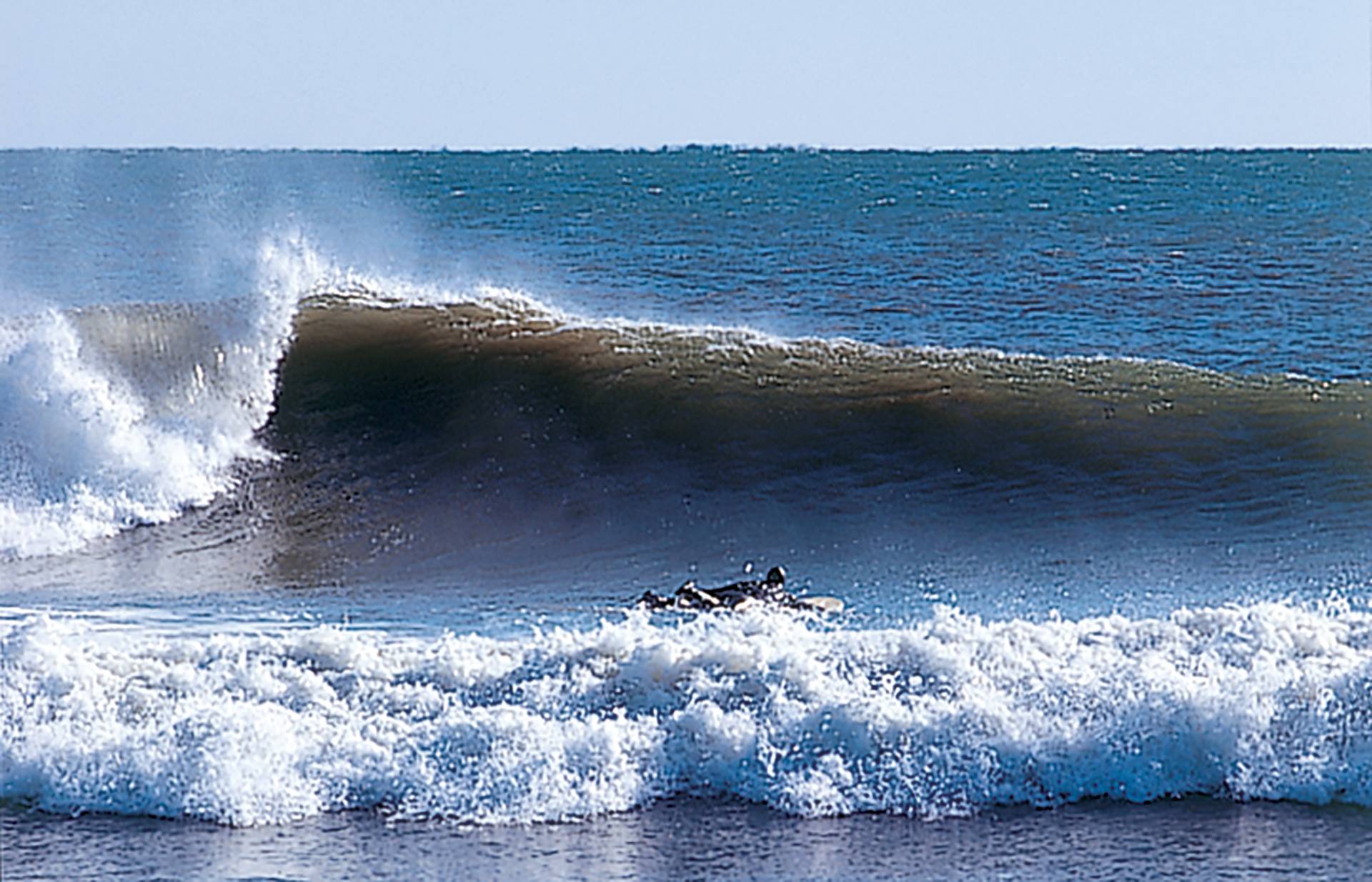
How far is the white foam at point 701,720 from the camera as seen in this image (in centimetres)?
656

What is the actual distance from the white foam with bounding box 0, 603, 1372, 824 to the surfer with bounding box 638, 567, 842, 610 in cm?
146

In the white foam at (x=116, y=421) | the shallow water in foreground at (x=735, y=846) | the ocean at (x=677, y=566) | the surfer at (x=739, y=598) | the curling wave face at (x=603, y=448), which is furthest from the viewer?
the white foam at (x=116, y=421)

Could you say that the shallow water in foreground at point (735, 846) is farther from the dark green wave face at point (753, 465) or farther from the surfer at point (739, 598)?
the dark green wave face at point (753, 465)

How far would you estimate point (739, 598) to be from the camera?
30.3ft

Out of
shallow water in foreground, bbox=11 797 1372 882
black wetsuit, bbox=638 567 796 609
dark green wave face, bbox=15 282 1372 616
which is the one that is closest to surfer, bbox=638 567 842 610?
black wetsuit, bbox=638 567 796 609

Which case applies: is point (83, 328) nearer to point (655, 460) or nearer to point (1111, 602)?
point (655, 460)

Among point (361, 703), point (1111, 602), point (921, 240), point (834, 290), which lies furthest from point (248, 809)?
point (921, 240)

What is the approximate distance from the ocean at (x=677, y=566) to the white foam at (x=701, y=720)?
0.02 meters

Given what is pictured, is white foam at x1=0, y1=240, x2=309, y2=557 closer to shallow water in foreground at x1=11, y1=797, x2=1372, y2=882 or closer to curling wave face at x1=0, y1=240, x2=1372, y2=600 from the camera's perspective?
curling wave face at x1=0, y1=240, x2=1372, y2=600

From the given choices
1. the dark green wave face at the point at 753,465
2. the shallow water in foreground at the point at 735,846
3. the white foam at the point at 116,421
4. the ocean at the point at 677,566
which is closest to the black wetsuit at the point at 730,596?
the ocean at the point at 677,566

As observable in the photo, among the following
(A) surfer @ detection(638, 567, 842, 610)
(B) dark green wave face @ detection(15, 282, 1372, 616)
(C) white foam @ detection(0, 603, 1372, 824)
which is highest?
(B) dark green wave face @ detection(15, 282, 1372, 616)

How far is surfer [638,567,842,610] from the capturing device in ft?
30.0

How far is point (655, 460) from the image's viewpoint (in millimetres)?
12766

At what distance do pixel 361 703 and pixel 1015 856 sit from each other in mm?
2896
